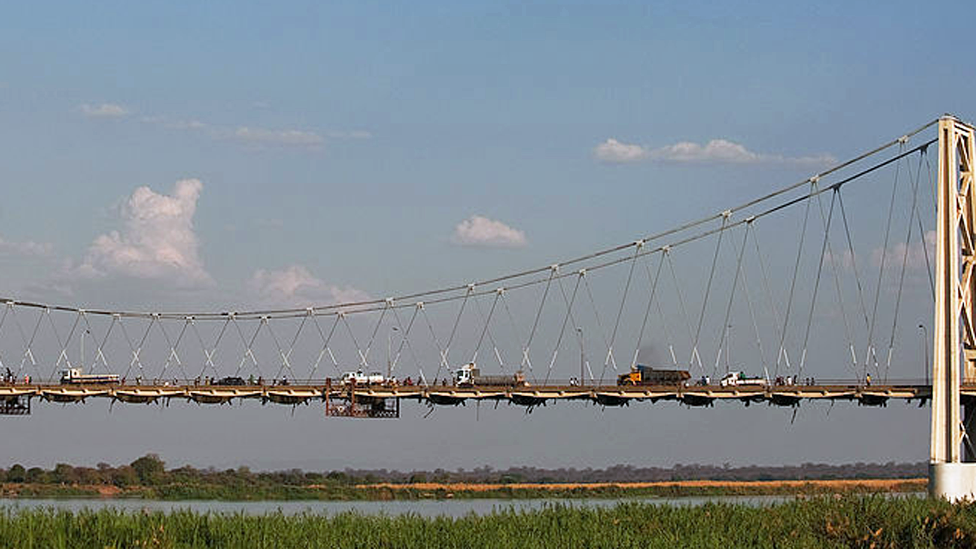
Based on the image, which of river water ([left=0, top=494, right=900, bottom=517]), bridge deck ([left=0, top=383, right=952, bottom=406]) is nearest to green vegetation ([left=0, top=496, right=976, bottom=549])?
river water ([left=0, top=494, right=900, bottom=517])

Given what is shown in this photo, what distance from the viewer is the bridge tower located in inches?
2354

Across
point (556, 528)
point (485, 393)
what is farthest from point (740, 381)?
point (556, 528)

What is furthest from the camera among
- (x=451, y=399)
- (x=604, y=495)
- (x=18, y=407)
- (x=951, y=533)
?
(x=604, y=495)

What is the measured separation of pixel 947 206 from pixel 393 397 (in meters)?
29.8

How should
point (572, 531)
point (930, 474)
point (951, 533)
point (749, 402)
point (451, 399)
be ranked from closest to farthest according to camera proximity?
point (572, 531) → point (951, 533) → point (930, 474) → point (749, 402) → point (451, 399)

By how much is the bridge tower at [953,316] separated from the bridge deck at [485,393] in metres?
1.73

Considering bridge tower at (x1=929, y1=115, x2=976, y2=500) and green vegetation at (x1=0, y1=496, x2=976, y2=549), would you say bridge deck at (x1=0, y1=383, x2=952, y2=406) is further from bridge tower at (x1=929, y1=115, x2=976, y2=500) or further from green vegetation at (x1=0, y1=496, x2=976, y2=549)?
green vegetation at (x1=0, y1=496, x2=976, y2=549)

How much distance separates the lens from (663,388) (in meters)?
72.1

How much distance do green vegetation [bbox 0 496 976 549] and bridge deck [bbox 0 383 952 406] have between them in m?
16.7

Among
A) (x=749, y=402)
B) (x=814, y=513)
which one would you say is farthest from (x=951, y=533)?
(x=749, y=402)

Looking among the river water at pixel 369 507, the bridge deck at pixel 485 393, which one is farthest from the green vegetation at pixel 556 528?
the bridge deck at pixel 485 393

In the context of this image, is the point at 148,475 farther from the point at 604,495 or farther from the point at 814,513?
the point at 814,513

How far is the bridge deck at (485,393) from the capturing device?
68.2 metres

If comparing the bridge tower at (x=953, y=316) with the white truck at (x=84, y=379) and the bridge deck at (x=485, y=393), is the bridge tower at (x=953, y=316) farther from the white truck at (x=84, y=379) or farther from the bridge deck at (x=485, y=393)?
the white truck at (x=84, y=379)
